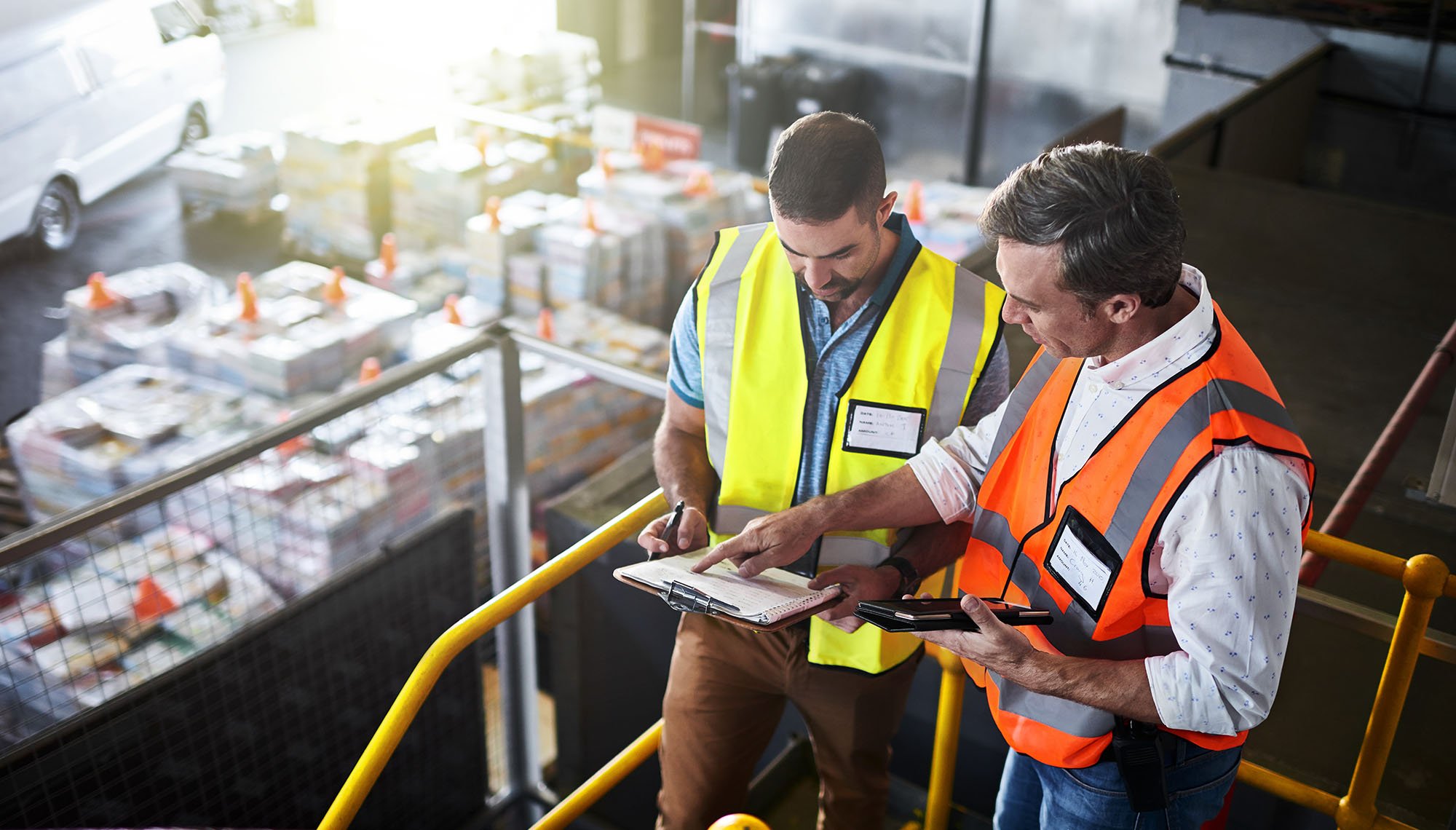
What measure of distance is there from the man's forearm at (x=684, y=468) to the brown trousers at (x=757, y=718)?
0.82 feet

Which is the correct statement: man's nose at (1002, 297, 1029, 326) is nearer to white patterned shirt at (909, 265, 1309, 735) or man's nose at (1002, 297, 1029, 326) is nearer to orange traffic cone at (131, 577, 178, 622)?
white patterned shirt at (909, 265, 1309, 735)

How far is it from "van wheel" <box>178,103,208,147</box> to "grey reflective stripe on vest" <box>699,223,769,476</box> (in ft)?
15.5

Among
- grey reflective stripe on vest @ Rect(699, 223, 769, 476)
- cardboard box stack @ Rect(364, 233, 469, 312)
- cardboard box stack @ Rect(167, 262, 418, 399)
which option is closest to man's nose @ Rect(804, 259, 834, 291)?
grey reflective stripe on vest @ Rect(699, 223, 769, 476)

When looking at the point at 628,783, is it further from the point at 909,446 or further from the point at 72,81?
the point at 72,81

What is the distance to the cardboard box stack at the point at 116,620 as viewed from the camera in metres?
3.51

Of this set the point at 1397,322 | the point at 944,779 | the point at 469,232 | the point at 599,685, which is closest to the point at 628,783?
the point at 599,685

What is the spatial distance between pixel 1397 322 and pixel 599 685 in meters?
3.76

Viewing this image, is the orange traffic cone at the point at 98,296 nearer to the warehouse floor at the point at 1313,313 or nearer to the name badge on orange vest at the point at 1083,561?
the warehouse floor at the point at 1313,313

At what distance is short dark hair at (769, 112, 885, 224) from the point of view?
1957 millimetres

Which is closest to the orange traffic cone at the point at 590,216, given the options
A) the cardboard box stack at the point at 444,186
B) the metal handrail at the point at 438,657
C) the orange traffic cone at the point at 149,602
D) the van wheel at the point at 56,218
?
the cardboard box stack at the point at 444,186

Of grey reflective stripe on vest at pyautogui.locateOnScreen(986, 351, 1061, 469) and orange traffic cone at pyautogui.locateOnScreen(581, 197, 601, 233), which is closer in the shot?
grey reflective stripe on vest at pyautogui.locateOnScreen(986, 351, 1061, 469)

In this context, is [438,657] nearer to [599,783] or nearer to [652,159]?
[599,783]

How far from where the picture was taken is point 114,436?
4.77 meters

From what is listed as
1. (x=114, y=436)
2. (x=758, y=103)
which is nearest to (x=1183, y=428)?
(x=114, y=436)
